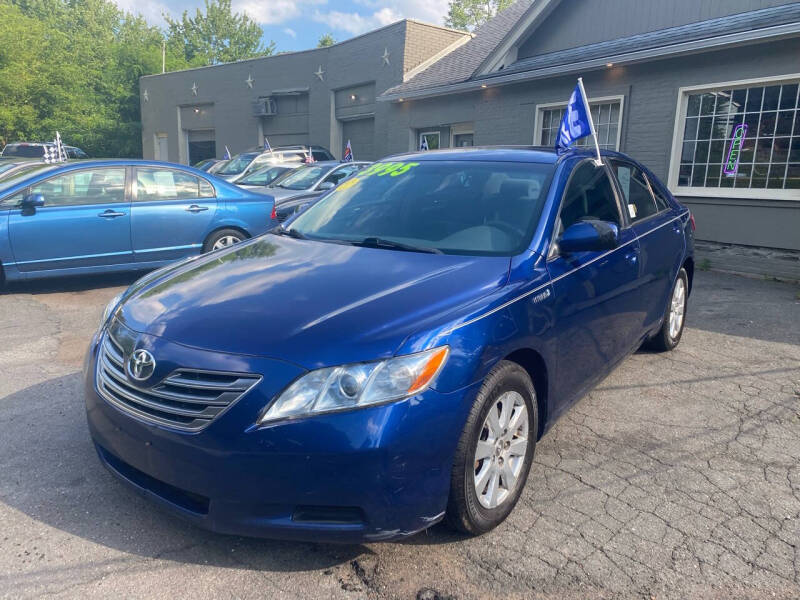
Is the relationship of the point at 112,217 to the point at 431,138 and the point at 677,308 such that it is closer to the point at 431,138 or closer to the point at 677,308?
the point at 677,308

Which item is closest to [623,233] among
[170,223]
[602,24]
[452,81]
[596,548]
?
[596,548]

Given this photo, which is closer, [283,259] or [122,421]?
[122,421]

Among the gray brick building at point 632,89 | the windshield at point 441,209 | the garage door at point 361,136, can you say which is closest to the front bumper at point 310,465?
the windshield at point 441,209

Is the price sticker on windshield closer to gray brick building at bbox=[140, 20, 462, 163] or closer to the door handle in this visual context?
the door handle

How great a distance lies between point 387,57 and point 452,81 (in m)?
4.79

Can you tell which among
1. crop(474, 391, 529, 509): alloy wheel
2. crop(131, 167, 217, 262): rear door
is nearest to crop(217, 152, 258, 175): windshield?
crop(131, 167, 217, 262): rear door

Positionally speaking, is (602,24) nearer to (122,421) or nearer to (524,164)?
(524,164)

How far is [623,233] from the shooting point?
4191 mm

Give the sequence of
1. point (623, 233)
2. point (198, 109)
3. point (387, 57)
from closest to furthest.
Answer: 1. point (623, 233)
2. point (387, 57)
3. point (198, 109)

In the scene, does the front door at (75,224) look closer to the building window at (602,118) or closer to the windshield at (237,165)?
the building window at (602,118)

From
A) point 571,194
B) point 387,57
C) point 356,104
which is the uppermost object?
point 387,57

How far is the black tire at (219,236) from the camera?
8.28 m

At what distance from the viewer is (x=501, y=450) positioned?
288 cm

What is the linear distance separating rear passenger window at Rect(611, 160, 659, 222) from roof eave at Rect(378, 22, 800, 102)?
5356 mm
